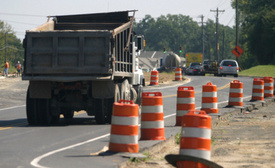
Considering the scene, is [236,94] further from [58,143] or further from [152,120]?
[58,143]

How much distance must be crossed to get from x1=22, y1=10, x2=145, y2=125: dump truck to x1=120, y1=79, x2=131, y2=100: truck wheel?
30mm

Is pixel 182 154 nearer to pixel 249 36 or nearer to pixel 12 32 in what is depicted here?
pixel 249 36

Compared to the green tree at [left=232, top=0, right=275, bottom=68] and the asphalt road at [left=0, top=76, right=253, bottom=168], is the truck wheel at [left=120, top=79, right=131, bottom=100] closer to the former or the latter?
the asphalt road at [left=0, top=76, right=253, bottom=168]

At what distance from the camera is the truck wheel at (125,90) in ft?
60.4

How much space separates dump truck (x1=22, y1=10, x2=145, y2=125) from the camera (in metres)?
16.7

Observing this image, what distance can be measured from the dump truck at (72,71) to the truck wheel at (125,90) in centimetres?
3

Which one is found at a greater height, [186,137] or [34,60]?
[34,60]

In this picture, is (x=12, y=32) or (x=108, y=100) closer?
(x=108, y=100)

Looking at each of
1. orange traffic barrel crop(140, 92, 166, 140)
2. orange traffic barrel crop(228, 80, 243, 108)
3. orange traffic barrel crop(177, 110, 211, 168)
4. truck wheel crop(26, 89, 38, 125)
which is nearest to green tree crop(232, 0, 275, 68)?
orange traffic barrel crop(228, 80, 243, 108)

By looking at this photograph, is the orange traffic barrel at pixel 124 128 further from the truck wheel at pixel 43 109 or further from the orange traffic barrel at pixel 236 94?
the orange traffic barrel at pixel 236 94

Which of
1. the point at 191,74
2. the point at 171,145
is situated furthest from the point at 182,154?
the point at 191,74

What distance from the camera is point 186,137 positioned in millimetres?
9102

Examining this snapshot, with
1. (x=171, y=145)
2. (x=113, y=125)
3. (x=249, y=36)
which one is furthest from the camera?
(x=249, y=36)

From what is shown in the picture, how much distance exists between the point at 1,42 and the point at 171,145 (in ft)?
530
